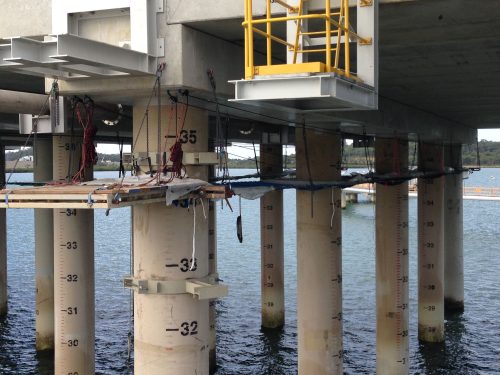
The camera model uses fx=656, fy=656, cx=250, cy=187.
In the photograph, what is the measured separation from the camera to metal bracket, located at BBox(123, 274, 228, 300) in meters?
10.9

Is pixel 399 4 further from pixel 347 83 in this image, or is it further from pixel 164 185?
pixel 164 185

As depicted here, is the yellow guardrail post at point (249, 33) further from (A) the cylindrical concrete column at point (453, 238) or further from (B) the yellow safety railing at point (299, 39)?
(A) the cylindrical concrete column at point (453, 238)


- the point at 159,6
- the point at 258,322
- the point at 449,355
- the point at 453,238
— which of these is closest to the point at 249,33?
the point at 159,6

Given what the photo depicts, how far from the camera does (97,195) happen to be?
349 inches

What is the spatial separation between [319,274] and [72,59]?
1037cm

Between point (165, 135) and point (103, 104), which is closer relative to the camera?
point (165, 135)

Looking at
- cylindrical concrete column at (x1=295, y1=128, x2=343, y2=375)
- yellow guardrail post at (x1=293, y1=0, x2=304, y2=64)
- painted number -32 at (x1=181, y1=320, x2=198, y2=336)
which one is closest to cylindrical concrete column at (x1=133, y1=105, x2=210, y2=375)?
painted number -32 at (x1=181, y1=320, x2=198, y2=336)

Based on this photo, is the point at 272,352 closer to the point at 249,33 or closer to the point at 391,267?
the point at 391,267

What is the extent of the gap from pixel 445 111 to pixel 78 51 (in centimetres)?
1895

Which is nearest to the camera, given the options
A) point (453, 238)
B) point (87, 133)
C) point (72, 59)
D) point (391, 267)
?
point (72, 59)

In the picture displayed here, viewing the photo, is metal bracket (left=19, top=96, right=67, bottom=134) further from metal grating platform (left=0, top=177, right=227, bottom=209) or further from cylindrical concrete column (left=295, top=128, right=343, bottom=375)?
cylindrical concrete column (left=295, top=128, right=343, bottom=375)

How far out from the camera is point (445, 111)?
25469 mm

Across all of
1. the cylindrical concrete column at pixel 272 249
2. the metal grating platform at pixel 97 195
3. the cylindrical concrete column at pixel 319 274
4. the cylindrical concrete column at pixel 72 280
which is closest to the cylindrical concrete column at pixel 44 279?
the cylindrical concrete column at pixel 72 280

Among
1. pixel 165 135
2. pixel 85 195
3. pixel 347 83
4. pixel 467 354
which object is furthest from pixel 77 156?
pixel 467 354
